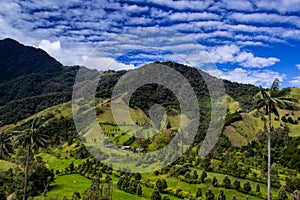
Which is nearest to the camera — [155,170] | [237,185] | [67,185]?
[237,185]

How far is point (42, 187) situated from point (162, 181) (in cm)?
2269

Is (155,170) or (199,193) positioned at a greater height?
(155,170)

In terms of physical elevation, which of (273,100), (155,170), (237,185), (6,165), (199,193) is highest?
(273,100)

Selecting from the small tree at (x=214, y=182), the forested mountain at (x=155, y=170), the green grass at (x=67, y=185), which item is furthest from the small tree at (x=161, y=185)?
the green grass at (x=67, y=185)

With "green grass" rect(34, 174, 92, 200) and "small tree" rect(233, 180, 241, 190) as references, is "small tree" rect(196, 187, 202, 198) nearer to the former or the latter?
"small tree" rect(233, 180, 241, 190)

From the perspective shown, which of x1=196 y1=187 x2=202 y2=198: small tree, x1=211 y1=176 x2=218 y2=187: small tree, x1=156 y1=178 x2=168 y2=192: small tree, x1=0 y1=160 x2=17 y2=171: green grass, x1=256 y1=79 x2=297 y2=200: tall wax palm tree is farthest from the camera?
x1=0 y1=160 x2=17 y2=171: green grass

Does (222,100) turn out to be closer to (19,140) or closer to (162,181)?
(162,181)

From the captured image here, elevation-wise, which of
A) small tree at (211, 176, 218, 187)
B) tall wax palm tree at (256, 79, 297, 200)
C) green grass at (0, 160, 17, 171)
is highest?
tall wax palm tree at (256, 79, 297, 200)

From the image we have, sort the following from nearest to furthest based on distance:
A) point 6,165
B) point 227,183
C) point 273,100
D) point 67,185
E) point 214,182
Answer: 1. point 273,100
2. point 227,183
3. point 214,182
4. point 67,185
5. point 6,165

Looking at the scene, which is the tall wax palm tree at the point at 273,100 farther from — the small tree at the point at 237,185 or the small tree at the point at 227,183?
the small tree at the point at 227,183

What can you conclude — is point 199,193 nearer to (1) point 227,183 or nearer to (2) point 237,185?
(1) point 227,183

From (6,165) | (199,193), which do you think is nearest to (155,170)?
(199,193)

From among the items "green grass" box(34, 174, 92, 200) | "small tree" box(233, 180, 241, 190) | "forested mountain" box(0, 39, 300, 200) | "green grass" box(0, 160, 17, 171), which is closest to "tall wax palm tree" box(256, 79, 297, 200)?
"forested mountain" box(0, 39, 300, 200)

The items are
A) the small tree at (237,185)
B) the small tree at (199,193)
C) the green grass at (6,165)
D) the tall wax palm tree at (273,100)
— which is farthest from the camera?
the green grass at (6,165)
